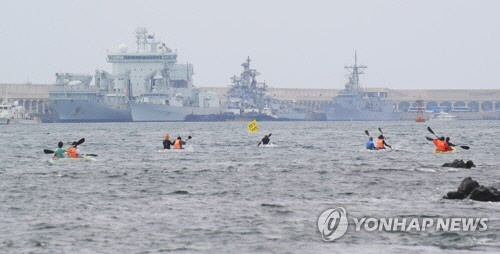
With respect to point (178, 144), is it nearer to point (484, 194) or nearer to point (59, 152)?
point (59, 152)

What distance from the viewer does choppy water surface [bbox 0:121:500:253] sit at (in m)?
25.2

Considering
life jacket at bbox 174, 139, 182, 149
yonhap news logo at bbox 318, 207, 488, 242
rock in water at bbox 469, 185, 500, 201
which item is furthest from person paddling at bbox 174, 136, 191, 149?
yonhap news logo at bbox 318, 207, 488, 242

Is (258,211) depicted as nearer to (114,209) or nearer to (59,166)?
(114,209)

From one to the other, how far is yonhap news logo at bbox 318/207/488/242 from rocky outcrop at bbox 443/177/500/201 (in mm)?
4185

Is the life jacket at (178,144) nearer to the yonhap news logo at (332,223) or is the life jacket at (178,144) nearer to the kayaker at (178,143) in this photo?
the kayaker at (178,143)

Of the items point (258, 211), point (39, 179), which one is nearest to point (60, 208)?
point (258, 211)

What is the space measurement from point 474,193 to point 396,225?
19.9 ft

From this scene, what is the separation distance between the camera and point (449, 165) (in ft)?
162

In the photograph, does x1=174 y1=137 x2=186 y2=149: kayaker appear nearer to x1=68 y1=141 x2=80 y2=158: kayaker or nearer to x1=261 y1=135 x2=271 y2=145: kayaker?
x1=68 y1=141 x2=80 y2=158: kayaker

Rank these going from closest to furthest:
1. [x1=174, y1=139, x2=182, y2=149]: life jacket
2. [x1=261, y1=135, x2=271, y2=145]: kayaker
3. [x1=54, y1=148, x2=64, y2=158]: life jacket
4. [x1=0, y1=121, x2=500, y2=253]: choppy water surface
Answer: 1. [x1=0, y1=121, x2=500, y2=253]: choppy water surface
2. [x1=54, y1=148, x2=64, y2=158]: life jacket
3. [x1=174, y1=139, x2=182, y2=149]: life jacket
4. [x1=261, y1=135, x2=271, y2=145]: kayaker

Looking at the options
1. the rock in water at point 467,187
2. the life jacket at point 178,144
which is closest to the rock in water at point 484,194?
the rock in water at point 467,187

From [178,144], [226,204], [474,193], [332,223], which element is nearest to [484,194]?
[474,193]

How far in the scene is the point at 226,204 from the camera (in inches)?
1326

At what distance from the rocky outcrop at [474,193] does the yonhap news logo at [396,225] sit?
4185mm
